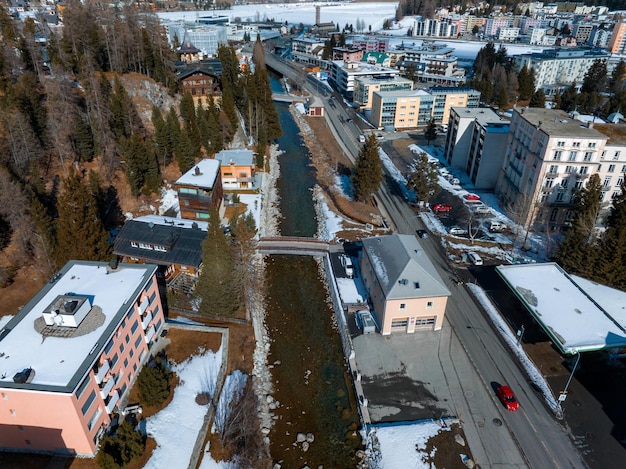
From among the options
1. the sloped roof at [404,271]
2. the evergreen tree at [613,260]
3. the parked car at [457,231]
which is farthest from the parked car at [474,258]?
the evergreen tree at [613,260]

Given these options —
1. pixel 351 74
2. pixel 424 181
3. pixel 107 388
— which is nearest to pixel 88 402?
pixel 107 388

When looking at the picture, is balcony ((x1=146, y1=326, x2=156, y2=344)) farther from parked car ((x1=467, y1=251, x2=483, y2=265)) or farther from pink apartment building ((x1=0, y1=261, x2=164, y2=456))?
parked car ((x1=467, y1=251, x2=483, y2=265))

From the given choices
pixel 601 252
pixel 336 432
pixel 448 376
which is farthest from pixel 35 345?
pixel 601 252

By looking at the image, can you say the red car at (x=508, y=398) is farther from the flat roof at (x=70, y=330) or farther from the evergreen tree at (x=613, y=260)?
the flat roof at (x=70, y=330)

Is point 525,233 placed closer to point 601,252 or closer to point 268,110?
point 601,252

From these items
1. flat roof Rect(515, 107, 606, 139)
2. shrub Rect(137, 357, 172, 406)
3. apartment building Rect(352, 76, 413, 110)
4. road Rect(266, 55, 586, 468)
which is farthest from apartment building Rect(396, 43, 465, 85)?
shrub Rect(137, 357, 172, 406)

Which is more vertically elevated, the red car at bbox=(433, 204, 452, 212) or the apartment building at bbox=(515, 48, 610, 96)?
the apartment building at bbox=(515, 48, 610, 96)
